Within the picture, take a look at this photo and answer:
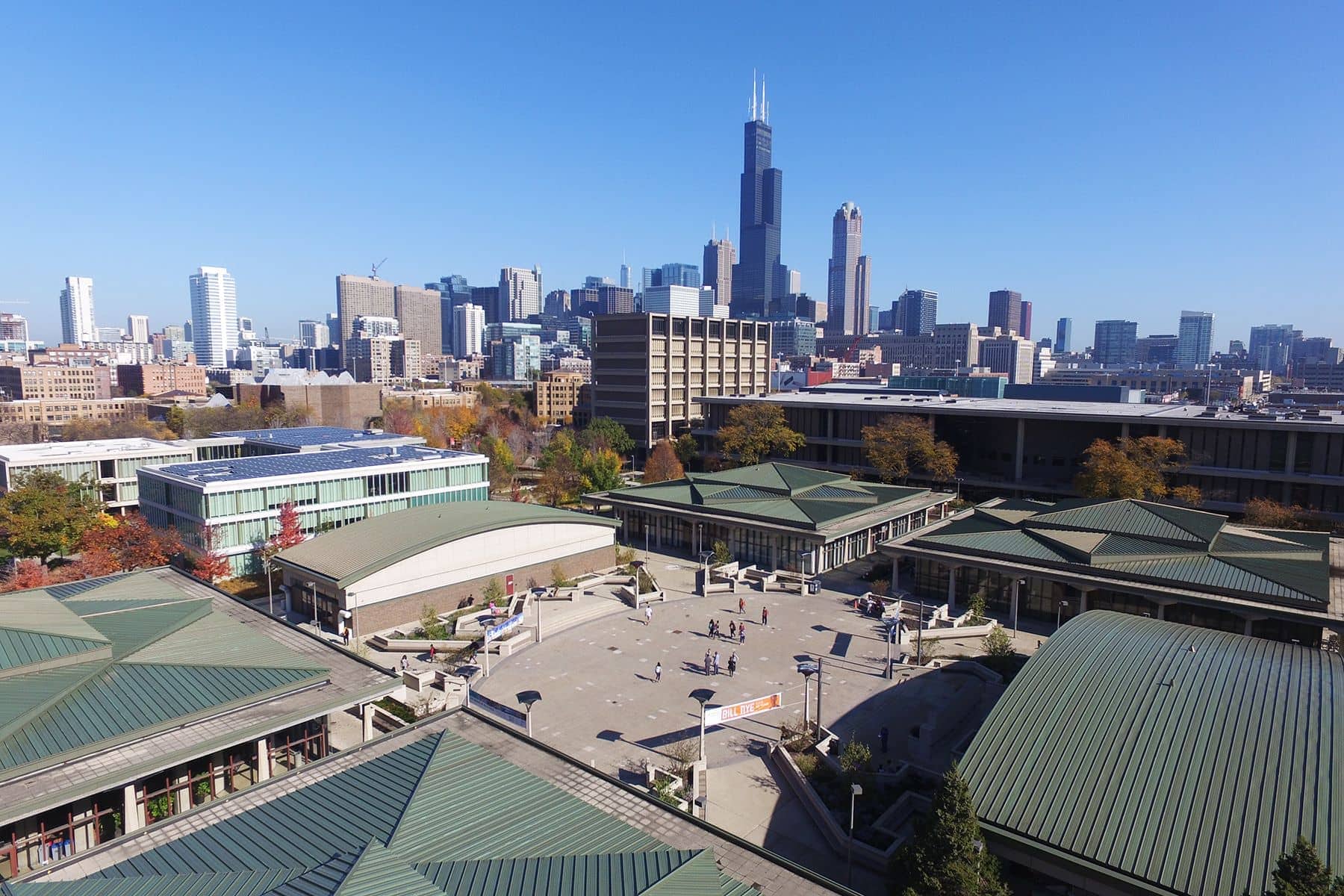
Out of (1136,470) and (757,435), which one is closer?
(1136,470)

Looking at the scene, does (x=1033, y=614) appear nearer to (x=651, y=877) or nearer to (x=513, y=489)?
(x=651, y=877)

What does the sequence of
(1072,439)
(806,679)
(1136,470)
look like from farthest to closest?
(1072,439) → (1136,470) → (806,679)

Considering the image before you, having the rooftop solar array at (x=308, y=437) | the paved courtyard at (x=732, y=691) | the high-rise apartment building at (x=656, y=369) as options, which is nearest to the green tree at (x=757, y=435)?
the high-rise apartment building at (x=656, y=369)

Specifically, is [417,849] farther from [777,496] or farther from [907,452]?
[907,452]

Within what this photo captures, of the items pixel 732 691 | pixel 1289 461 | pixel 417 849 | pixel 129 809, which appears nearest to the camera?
pixel 417 849

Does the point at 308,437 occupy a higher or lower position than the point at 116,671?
higher

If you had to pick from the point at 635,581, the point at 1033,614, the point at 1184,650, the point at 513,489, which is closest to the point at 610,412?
the point at 513,489

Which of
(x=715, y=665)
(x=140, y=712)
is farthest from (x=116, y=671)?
(x=715, y=665)
